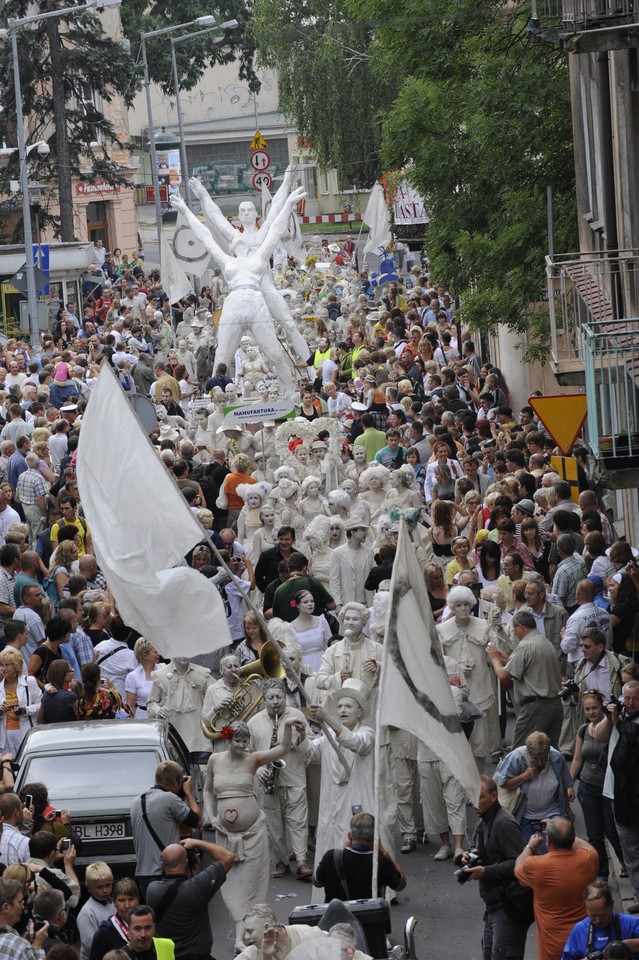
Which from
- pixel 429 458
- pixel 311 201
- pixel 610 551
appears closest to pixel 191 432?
pixel 429 458

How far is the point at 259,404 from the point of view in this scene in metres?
21.8

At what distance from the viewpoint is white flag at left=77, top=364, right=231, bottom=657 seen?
422 inches

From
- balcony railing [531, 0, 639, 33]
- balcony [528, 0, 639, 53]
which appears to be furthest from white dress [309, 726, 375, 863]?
balcony railing [531, 0, 639, 33]

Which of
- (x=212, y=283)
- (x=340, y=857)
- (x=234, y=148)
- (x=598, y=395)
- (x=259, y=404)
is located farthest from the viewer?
(x=234, y=148)

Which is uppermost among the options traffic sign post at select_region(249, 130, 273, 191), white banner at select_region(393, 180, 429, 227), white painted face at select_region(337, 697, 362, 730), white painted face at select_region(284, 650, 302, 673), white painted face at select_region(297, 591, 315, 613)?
traffic sign post at select_region(249, 130, 273, 191)

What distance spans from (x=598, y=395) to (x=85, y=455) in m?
4.06

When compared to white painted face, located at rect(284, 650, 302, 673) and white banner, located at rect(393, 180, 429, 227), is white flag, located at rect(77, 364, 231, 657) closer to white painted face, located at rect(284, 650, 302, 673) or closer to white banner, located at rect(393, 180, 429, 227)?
white painted face, located at rect(284, 650, 302, 673)

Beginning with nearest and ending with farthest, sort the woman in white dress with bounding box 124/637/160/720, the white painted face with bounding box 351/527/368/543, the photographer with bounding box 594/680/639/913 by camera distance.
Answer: the photographer with bounding box 594/680/639/913, the woman in white dress with bounding box 124/637/160/720, the white painted face with bounding box 351/527/368/543

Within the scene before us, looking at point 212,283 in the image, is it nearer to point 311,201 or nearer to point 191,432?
point 191,432

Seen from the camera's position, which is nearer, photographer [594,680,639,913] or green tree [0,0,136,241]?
photographer [594,680,639,913]

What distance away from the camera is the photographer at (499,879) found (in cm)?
939

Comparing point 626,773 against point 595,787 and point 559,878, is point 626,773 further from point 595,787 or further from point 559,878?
point 559,878

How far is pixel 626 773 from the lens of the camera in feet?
34.3

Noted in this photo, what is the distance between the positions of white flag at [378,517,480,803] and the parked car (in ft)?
8.24
